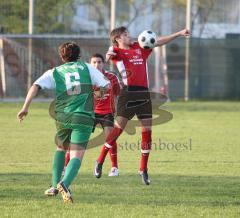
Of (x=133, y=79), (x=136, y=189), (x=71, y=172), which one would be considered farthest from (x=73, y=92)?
(x=133, y=79)

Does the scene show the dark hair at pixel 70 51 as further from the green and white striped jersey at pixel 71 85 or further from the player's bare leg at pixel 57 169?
the player's bare leg at pixel 57 169

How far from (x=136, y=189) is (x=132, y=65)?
6.49ft

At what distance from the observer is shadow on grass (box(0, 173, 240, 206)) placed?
909 cm

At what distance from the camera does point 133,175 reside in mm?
11594

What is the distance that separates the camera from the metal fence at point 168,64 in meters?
28.7

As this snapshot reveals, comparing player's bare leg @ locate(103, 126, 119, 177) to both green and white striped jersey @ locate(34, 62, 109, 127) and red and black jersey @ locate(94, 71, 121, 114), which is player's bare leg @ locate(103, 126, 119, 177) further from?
green and white striped jersey @ locate(34, 62, 109, 127)

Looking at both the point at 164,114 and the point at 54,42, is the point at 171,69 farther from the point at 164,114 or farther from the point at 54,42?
the point at 164,114

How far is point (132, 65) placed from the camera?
11.2 m

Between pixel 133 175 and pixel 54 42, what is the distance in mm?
18277

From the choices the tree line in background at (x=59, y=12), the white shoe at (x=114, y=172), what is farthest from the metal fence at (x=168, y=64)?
the white shoe at (x=114, y=172)

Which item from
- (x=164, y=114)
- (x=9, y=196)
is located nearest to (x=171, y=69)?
(x=164, y=114)

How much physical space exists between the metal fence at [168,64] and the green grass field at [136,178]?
8.31 m

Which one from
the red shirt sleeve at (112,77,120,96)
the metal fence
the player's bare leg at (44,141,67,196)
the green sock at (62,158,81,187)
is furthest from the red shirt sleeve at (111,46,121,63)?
the metal fence

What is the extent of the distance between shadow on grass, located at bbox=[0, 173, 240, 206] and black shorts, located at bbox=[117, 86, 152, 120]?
86cm
